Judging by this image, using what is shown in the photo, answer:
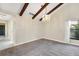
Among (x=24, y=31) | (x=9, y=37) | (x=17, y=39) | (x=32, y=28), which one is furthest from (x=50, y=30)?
(x=9, y=37)

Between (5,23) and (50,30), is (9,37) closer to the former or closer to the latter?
(5,23)

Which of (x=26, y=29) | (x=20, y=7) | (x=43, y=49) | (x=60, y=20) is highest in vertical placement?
(x=20, y=7)

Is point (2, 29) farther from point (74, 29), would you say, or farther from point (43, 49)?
point (74, 29)

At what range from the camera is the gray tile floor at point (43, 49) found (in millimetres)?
2730

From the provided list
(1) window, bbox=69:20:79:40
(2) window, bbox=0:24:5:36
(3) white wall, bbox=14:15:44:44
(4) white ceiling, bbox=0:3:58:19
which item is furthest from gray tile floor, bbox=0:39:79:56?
(4) white ceiling, bbox=0:3:58:19

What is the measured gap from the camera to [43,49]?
290cm

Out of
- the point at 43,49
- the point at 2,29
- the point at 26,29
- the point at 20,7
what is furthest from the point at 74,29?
the point at 2,29

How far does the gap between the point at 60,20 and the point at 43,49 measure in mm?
909

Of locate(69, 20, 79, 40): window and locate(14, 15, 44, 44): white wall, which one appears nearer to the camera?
locate(69, 20, 79, 40): window

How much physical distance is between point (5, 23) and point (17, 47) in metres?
0.69

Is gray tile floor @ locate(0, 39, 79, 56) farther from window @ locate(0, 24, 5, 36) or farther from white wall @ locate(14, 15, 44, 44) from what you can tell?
window @ locate(0, 24, 5, 36)

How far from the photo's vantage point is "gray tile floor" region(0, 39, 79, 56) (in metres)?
2.73

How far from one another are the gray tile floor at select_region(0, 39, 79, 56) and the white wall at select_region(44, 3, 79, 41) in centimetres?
19

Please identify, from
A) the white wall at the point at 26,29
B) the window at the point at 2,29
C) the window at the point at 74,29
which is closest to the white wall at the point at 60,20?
the window at the point at 74,29
